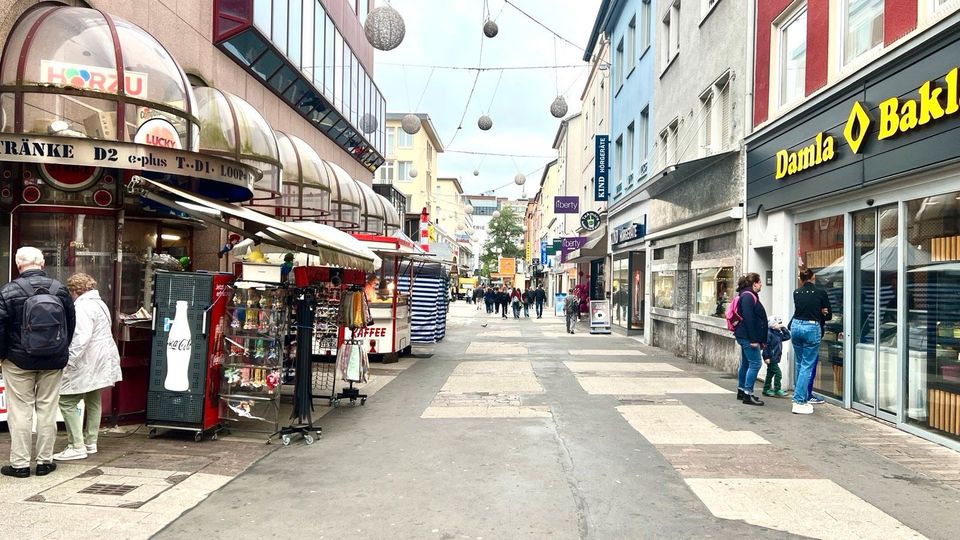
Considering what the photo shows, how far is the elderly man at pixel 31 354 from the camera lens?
5.57 metres

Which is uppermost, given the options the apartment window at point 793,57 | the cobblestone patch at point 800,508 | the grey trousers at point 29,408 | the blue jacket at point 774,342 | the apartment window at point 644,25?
the apartment window at point 644,25

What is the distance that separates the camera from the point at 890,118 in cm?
774

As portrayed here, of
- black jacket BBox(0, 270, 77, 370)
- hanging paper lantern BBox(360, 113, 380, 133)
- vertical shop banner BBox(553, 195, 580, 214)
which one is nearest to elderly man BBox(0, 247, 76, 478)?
black jacket BBox(0, 270, 77, 370)

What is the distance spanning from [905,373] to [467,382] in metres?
6.31

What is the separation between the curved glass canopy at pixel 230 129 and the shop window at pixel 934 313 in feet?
29.6

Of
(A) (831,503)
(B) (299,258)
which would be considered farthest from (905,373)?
(B) (299,258)

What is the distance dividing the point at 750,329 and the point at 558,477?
15.8 ft

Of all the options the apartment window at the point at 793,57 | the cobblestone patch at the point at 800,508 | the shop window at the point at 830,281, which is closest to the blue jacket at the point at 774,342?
the shop window at the point at 830,281

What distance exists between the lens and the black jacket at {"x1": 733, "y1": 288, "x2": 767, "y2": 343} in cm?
945

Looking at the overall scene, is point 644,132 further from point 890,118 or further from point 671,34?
point 890,118

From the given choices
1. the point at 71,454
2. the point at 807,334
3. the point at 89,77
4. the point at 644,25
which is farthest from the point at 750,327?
the point at 644,25

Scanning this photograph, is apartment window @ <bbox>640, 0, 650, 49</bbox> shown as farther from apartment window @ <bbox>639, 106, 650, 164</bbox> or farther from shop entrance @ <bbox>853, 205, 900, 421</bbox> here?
shop entrance @ <bbox>853, 205, 900, 421</bbox>

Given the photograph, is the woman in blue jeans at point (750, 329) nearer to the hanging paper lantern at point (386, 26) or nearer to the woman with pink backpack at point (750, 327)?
the woman with pink backpack at point (750, 327)

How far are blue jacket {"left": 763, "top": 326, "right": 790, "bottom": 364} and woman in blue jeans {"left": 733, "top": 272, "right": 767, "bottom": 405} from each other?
29cm
